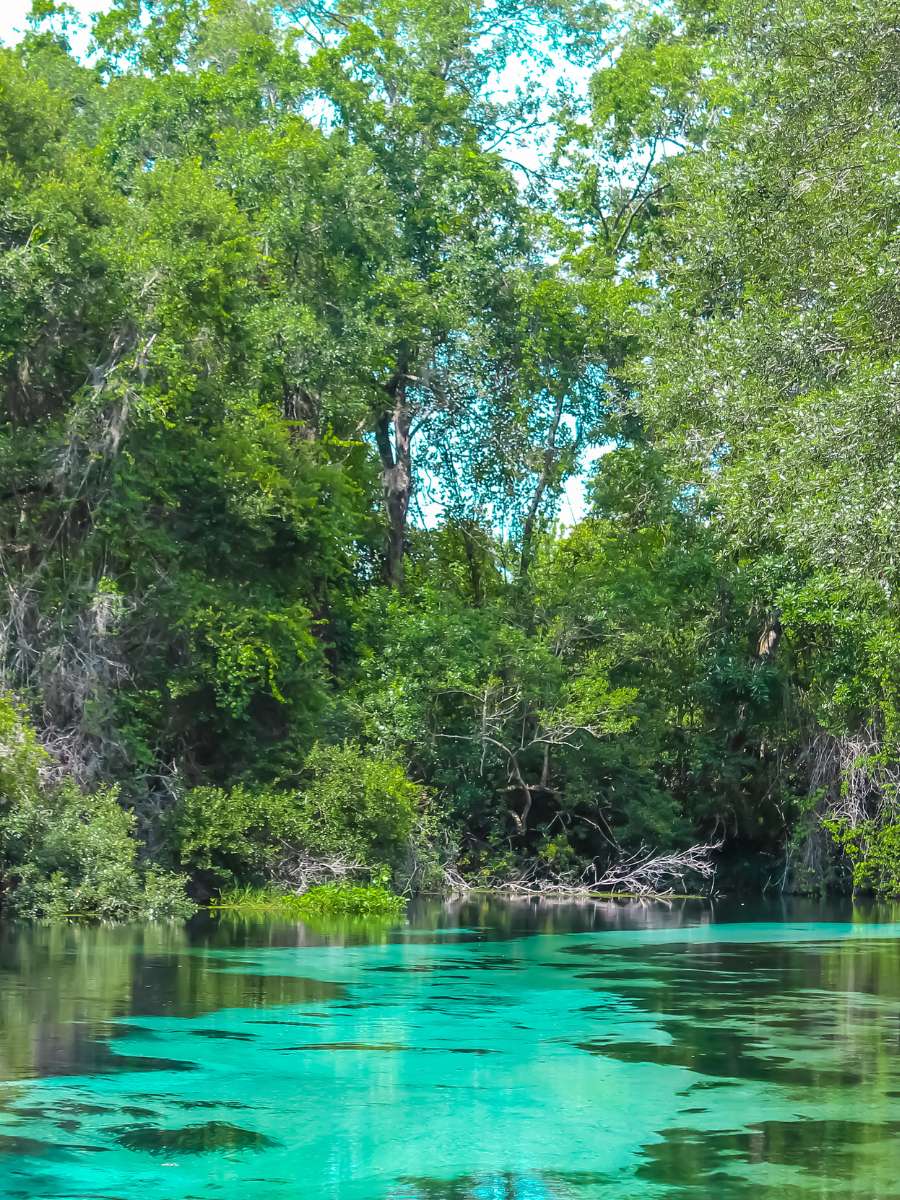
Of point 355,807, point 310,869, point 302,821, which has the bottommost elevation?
point 310,869

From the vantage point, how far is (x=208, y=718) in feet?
81.8

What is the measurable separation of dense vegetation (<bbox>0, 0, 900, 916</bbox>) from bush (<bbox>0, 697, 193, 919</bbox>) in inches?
2.5

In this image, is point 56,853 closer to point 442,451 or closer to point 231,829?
point 231,829

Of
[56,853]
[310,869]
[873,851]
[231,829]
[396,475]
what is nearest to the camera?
[56,853]

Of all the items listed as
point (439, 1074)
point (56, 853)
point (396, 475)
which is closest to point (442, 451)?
point (396, 475)

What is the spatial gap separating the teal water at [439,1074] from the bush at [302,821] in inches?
262

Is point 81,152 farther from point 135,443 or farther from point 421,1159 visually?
point 421,1159

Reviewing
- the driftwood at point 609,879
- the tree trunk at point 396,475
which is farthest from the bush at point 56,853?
the tree trunk at point 396,475

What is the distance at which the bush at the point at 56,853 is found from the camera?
1886 centimetres

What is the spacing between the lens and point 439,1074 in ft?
29.1

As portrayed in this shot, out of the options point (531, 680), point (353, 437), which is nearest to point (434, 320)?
point (353, 437)

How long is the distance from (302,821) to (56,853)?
499cm

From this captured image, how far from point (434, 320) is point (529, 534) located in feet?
17.1

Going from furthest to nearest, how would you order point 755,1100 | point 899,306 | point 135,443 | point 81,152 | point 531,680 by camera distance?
point 531,680, point 81,152, point 135,443, point 899,306, point 755,1100
